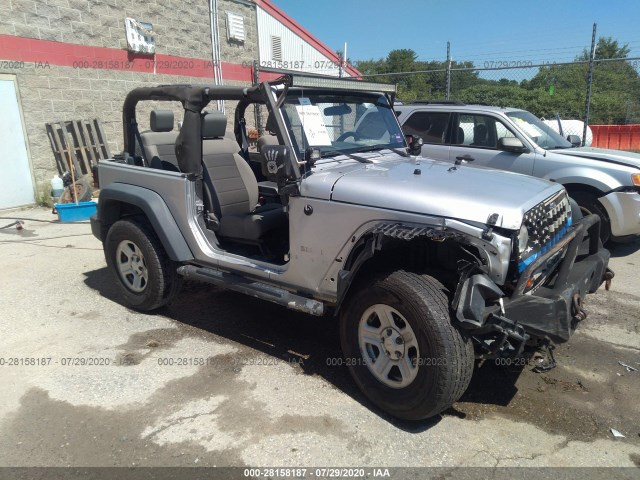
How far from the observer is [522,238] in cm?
293

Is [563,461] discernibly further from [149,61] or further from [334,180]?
[149,61]

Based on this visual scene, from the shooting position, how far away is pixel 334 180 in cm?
335

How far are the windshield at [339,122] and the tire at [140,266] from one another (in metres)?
1.80

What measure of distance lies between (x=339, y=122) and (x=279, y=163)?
0.82 m

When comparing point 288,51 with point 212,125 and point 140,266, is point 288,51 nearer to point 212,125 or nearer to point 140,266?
point 212,125

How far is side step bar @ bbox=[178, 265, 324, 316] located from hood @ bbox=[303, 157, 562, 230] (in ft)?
2.56

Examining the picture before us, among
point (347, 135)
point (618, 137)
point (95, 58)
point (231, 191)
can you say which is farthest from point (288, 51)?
point (347, 135)

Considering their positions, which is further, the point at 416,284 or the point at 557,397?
the point at 557,397

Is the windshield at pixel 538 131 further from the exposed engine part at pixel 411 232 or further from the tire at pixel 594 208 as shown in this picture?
the exposed engine part at pixel 411 232

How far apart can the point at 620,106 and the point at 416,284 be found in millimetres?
22492

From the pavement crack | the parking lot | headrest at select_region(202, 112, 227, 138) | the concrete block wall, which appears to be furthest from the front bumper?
the concrete block wall

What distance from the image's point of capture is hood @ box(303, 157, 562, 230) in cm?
285

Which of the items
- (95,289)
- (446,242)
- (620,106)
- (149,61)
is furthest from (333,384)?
(620,106)

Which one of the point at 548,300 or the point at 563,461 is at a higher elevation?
the point at 548,300
